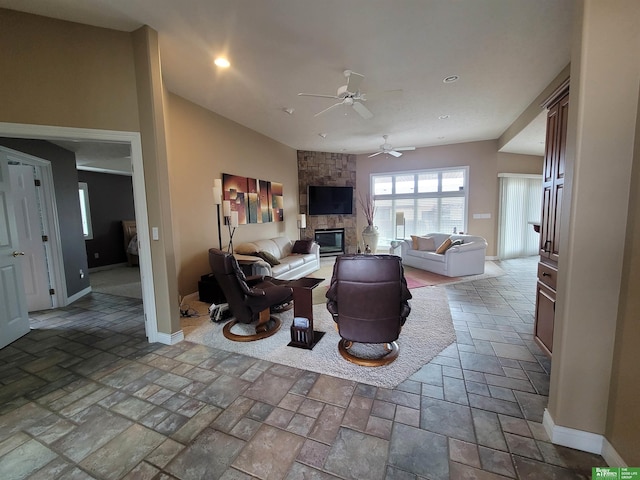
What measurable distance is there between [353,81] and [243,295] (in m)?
2.61

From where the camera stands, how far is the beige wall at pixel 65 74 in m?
2.24

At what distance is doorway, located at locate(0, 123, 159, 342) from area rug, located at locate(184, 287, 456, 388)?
0.53 m

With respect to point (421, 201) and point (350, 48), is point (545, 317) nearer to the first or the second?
point (350, 48)

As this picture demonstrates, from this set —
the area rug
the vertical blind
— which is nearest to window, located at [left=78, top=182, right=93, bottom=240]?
the area rug

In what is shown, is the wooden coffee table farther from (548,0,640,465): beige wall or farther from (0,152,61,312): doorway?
(0,152,61,312): doorway

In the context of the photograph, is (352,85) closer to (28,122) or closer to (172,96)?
(172,96)

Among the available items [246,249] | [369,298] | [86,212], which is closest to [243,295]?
[369,298]

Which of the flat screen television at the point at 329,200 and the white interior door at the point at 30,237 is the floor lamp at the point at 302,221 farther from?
the white interior door at the point at 30,237

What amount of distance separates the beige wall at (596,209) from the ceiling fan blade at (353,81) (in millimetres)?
1801

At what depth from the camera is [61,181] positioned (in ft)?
14.0

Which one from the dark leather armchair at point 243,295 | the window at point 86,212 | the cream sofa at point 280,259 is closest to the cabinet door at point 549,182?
the dark leather armchair at point 243,295

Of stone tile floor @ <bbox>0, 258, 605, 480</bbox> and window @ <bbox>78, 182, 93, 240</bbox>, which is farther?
window @ <bbox>78, 182, 93, 240</bbox>

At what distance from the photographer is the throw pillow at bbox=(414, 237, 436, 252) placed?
6.38m

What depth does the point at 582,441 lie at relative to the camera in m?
1.54
